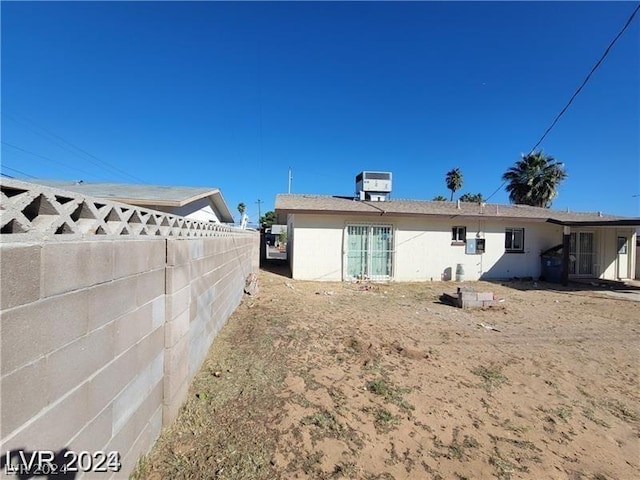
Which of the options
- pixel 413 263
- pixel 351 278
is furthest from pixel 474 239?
pixel 351 278

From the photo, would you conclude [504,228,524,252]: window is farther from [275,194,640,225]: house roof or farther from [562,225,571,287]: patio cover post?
[562,225,571,287]: patio cover post

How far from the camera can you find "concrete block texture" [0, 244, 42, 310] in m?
Answer: 1.13

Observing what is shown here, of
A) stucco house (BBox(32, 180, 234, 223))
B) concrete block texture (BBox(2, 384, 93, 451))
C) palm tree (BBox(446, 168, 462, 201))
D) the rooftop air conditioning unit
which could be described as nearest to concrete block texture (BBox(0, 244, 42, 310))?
concrete block texture (BBox(2, 384, 93, 451))

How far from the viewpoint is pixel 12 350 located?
1180 millimetres

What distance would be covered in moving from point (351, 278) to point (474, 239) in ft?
18.3

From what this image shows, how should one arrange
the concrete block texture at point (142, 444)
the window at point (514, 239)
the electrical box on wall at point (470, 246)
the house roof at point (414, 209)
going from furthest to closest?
the window at point (514, 239) < the electrical box on wall at point (470, 246) < the house roof at point (414, 209) < the concrete block texture at point (142, 444)

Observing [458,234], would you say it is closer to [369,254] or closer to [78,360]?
[369,254]

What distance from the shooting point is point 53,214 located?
A: 1480mm

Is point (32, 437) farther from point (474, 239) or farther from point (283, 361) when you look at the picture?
point (474, 239)

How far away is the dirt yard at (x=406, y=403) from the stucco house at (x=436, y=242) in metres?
5.51

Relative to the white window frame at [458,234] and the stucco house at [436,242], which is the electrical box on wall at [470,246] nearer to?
the stucco house at [436,242]

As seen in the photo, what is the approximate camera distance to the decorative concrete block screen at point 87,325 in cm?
121

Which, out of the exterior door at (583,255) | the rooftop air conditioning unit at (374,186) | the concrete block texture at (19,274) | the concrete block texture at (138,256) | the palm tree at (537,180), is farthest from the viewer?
the palm tree at (537,180)

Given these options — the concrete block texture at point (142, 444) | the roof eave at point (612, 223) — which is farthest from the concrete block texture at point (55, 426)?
the roof eave at point (612, 223)
